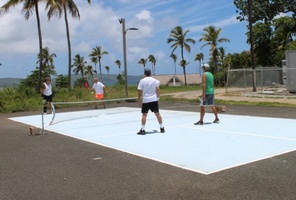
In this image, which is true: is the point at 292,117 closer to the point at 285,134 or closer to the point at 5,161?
the point at 285,134

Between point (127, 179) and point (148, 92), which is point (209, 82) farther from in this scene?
point (127, 179)

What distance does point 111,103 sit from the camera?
23.5 meters

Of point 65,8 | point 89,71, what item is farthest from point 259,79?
point 89,71

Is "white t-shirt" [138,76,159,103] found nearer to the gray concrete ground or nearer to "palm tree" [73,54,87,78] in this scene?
the gray concrete ground

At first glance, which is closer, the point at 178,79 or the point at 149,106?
the point at 149,106

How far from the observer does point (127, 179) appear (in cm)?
568

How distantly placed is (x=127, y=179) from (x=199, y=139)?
→ 349 cm

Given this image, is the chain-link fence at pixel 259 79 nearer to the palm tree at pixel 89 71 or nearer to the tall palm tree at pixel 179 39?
the tall palm tree at pixel 179 39

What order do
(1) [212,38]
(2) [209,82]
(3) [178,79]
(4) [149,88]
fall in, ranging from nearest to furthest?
(4) [149,88], (2) [209,82], (1) [212,38], (3) [178,79]

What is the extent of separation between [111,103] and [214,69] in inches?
1366

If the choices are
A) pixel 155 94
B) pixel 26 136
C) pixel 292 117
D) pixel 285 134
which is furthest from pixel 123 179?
pixel 292 117

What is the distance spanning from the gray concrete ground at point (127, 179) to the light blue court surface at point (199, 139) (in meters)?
0.38

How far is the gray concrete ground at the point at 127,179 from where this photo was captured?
490 cm

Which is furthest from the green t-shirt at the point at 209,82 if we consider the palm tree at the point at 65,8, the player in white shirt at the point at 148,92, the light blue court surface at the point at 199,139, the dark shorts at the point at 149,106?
the palm tree at the point at 65,8
